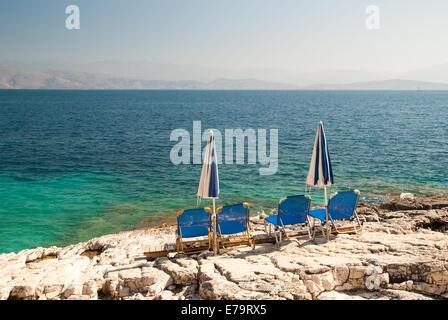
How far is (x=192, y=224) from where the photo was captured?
24.7ft

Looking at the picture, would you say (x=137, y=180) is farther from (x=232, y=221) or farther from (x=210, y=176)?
(x=210, y=176)

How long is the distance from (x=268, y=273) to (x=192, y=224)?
2.28 meters

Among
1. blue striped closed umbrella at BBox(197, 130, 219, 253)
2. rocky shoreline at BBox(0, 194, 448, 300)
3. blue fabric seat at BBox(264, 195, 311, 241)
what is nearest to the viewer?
rocky shoreline at BBox(0, 194, 448, 300)

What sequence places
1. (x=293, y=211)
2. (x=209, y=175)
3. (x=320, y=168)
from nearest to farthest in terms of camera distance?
(x=209, y=175)
(x=320, y=168)
(x=293, y=211)

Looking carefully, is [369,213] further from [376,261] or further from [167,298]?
[167,298]

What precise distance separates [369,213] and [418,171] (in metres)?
13.2

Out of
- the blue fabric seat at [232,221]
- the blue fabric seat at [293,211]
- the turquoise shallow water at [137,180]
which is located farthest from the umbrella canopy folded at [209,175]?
the turquoise shallow water at [137,180]

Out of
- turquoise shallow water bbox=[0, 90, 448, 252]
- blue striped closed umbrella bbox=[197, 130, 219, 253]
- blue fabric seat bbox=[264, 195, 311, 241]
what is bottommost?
turquoise shallow water bbox=[0, 90, 448, 252]

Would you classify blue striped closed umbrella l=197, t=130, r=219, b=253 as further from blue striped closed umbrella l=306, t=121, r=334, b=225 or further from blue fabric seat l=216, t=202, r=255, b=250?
blue striped closed umbrella l=306, t=121, r=334, b=225

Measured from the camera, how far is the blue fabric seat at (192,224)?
7.48 m

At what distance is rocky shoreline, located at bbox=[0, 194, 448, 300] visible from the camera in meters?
5.61

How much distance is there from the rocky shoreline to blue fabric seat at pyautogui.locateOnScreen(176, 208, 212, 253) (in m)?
0.45

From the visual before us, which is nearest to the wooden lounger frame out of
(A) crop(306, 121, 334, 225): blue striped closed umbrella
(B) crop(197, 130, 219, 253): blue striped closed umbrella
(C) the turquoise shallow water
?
(B) crop(197, 130, 219, 253): blue striped closed umbrella

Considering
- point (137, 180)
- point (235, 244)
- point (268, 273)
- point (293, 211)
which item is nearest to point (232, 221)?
point (235, 244)
